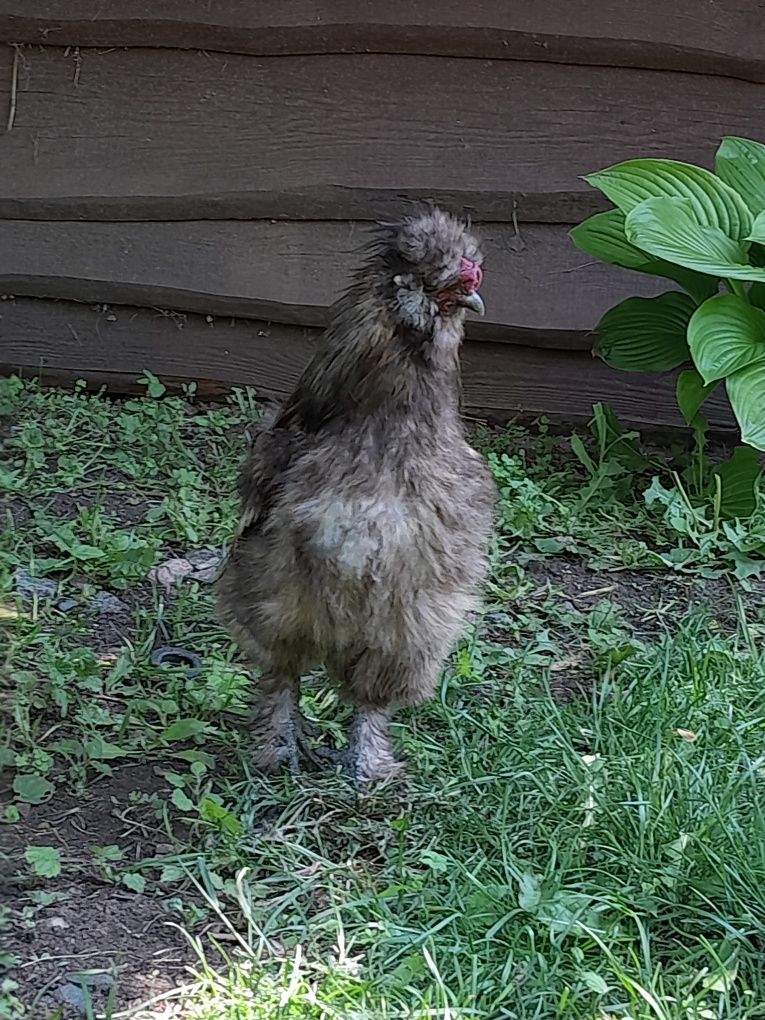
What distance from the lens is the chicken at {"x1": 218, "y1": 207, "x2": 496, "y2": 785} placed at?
2.60 m

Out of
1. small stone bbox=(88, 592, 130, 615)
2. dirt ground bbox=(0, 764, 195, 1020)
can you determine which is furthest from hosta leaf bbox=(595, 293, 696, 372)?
dirt ground bbox=(0, 764, 195, 1020)

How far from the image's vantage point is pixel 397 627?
2.74 m

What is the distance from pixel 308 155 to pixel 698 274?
162 cm

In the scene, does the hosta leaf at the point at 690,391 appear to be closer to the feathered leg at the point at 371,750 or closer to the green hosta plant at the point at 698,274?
the green hosta plant at the point at 698,274

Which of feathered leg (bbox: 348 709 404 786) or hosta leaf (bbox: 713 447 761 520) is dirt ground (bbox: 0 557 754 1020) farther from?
hosta leaf (bbox: 713 447 761 520)

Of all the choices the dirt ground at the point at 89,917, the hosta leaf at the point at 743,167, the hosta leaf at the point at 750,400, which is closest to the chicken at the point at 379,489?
the dirt ground at the point at 89,917

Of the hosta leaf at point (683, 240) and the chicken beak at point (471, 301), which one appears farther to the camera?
the hosta leaf at point (683, 240)

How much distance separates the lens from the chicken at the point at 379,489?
8.53 ft

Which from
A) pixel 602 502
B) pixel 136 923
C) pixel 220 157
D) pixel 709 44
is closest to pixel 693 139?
pixel 709 44

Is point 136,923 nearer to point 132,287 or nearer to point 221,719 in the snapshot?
point 221,719

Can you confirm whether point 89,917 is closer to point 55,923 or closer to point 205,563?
point 55,923

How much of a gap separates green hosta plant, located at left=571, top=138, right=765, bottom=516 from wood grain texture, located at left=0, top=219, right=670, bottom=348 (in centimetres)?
40

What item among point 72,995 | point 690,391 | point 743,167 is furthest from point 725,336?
point 72,995

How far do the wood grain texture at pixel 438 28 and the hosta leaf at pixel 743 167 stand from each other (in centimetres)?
60
